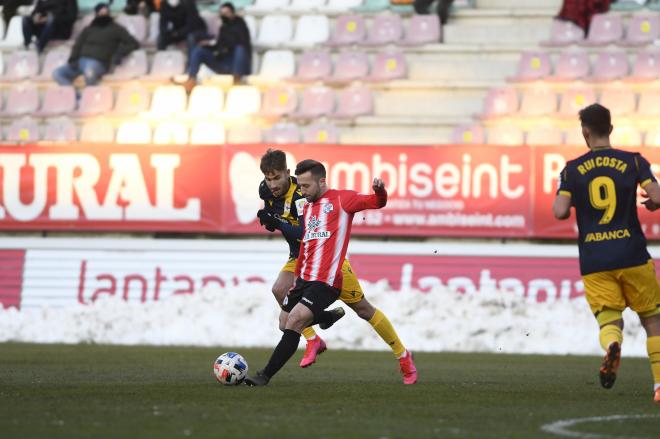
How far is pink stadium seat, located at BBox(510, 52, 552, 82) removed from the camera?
19734 millimetres

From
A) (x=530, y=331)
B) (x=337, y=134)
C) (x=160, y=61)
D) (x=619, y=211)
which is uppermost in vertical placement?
(x=160, y=61)

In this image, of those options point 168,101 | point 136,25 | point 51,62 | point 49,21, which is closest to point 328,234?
point 168,101

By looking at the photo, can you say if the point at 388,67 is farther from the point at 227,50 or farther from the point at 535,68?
the point at 227,50

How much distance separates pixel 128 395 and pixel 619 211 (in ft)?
11.2

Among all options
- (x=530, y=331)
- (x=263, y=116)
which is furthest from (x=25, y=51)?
(x=530, y=331)

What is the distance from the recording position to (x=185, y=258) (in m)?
17.4

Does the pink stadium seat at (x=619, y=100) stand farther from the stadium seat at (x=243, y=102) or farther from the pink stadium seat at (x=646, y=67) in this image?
the stadium seat at (x=243, y=102)

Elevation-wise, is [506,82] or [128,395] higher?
[506,82]

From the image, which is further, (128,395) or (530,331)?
(530,331)

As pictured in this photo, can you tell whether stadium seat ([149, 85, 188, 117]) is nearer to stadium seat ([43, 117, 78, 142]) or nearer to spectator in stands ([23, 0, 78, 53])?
stadium seat ([43, 117, 78, 142])

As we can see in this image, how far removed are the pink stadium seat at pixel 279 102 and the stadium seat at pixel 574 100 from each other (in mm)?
4058

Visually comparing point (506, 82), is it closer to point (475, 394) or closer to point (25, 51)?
point (25, 51)

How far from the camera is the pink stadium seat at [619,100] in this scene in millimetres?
18922

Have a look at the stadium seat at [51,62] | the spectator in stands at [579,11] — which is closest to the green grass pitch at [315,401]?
the spectator in stands at [579,11]
